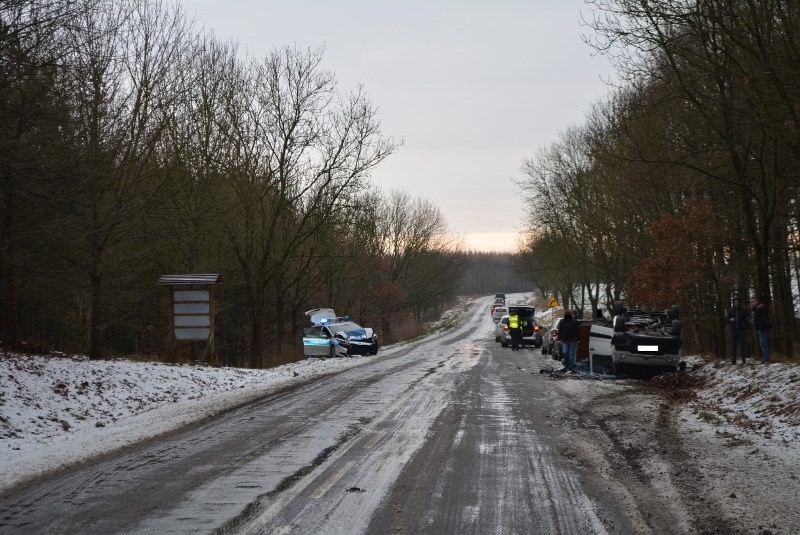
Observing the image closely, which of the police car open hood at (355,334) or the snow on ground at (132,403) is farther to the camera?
the police car open hood at (355,334)

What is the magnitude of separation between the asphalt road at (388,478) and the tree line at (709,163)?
784cm

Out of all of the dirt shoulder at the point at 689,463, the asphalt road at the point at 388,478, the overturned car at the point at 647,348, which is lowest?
the dirt shoulder at the point at 689,463

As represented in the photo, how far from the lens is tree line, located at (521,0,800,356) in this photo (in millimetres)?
16859

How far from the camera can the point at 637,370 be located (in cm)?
2128

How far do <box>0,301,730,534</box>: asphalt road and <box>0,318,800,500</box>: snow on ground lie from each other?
0.84 meters

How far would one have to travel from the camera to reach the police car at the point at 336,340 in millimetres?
33781

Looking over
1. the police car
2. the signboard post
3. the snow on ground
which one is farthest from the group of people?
the police car

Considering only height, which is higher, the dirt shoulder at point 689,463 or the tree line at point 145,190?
the tree line at point 145,190

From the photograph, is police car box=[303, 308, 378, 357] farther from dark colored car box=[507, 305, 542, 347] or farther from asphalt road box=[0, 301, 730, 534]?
asphalt road box=[0, 301, 730, 534]

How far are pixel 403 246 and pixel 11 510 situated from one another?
66200mm

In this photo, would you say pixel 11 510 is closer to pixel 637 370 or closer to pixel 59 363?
pixel 59 363

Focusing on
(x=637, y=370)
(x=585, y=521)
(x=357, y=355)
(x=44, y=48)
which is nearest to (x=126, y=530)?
(x=585, y=521)

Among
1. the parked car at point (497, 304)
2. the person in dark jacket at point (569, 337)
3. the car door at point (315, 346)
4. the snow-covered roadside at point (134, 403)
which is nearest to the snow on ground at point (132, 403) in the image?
the snow-covered roadside at point (134, 403)

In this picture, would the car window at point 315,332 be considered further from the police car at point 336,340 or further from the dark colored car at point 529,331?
the dark colored car at point 529,331
